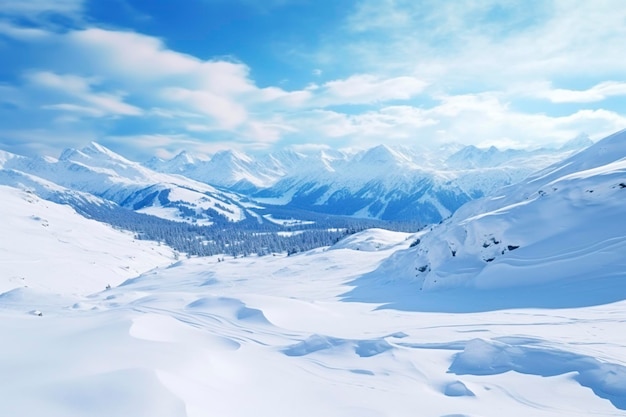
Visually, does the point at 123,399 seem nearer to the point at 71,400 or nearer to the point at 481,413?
the point at 71,400

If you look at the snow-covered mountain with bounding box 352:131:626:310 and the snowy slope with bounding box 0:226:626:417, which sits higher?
the snow-covered mountain with bounding box 352:131:626:310

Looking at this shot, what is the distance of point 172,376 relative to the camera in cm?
892

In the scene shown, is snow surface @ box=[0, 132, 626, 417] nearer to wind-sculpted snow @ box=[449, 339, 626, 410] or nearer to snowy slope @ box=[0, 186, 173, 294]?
wind-sculpted snow @ box=[449, 339, 626, 410]

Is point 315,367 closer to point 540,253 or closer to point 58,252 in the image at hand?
point 540,253

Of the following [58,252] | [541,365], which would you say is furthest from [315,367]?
[58,252]

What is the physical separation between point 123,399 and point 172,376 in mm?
1289

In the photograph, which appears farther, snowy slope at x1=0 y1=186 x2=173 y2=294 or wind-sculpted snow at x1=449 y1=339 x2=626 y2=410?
snowy slope at x1=0 y1=186 x2=173 y2=294

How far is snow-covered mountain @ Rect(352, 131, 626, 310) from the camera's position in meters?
21.2

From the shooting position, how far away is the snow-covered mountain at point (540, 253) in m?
21.2

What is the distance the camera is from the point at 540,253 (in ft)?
82.4

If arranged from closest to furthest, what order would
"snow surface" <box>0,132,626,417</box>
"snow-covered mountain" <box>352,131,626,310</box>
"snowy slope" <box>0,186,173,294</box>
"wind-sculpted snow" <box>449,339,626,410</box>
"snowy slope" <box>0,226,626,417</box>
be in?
"snowy slope" <box>0,226,626,417</box> → "snow surface" <box>0,132,626,417</box> → "wind-sculpted snow" <box>449,339,626,410</box> → "snow-covered mountain" <box>352,131,626,310</box> → "snowy slope" <box>0,186,173,294</box>

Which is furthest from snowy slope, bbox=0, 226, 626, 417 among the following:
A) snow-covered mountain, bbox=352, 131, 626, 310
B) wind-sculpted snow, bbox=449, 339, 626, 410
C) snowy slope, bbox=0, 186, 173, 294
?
snowy slope, bbox=0, 186, 173, 294

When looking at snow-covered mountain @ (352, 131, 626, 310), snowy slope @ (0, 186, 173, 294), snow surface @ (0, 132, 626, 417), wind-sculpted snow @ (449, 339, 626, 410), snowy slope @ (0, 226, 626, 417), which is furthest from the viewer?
snowy slope @ (0, 186, 173, 294)

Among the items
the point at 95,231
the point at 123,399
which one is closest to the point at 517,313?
the point at 123,399
